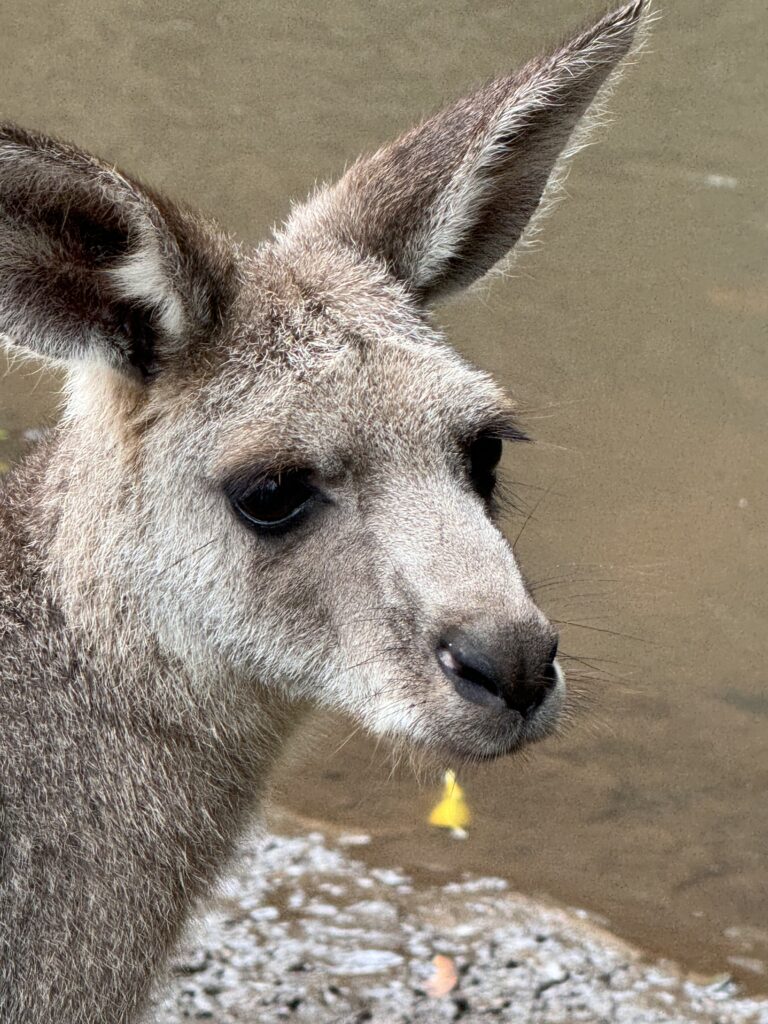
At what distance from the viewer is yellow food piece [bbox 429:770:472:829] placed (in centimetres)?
664

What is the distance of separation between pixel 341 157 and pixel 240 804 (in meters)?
5.51

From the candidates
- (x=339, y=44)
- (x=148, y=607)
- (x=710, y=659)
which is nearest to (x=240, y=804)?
(x=148, y=607)

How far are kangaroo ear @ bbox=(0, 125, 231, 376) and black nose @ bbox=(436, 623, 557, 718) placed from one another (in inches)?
45.1

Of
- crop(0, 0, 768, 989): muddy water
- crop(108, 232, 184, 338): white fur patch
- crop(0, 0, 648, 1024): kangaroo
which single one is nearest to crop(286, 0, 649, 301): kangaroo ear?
crop(0, 0, 648, 1024): kangaroo

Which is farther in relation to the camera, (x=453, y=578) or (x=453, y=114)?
(x=453, y=114)

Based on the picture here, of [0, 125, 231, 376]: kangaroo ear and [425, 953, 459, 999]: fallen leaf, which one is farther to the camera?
[425, 953, 459, 999]: fallen leaf

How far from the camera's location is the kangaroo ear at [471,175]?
437 cm

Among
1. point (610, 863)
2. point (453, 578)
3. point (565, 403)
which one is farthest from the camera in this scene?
point (565, 403)

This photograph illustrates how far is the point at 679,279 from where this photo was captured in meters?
8.81

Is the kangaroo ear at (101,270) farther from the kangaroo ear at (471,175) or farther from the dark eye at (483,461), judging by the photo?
the dark eye at (483,461)

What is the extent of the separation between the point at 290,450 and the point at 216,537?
1.20 feet

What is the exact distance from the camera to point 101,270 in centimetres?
400

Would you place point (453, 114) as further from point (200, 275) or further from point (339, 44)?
point (339, 44)

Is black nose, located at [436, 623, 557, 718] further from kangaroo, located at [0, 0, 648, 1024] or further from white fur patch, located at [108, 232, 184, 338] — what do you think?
white fur patch, located at [108, 232, 184, 338]
